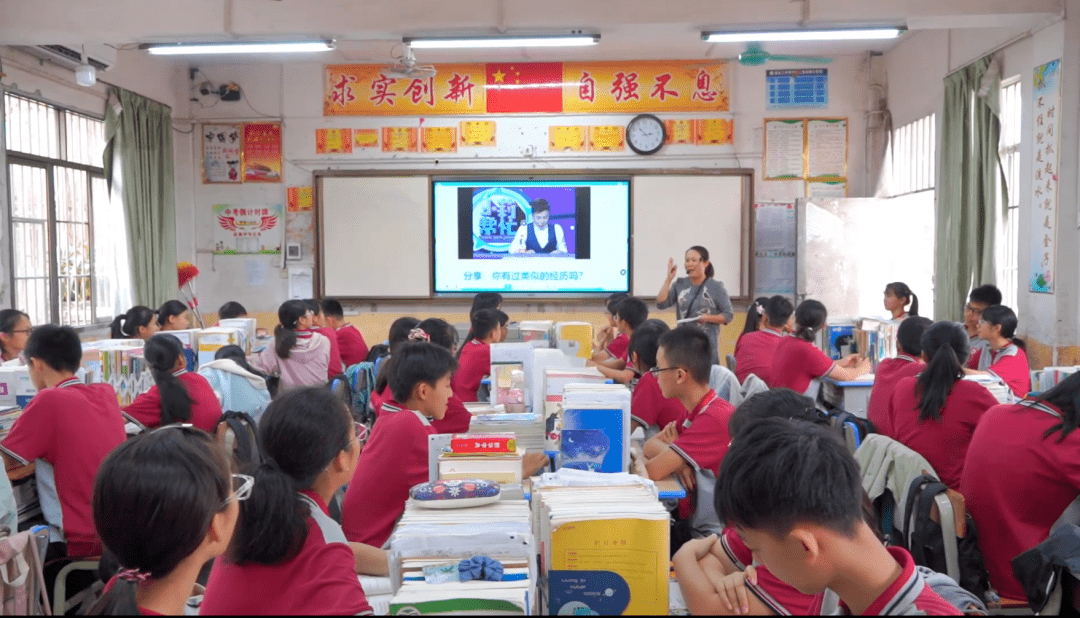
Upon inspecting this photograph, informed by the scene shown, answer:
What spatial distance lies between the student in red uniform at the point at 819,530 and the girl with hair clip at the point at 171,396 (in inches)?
113

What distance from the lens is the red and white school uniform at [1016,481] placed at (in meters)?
2.39

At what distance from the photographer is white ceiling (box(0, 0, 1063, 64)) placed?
523 centimetres

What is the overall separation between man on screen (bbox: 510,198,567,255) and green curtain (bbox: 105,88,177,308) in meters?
2.93

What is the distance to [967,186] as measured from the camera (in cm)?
593

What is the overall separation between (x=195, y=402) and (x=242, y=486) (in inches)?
91.7

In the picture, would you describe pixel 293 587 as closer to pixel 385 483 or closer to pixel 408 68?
pixel 385 483

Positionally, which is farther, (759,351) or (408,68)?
(408,68)

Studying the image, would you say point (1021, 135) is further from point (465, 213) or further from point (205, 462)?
point (205, 462)

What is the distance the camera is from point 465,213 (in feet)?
26.0

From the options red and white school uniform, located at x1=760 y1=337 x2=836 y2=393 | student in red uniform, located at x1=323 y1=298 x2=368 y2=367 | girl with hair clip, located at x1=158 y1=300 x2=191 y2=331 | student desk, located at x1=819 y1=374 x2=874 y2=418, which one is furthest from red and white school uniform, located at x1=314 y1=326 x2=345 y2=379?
student desk, located at x1=819 y1=374 x2=874 y2=418

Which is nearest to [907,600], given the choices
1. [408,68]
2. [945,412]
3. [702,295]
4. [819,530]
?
[819,530]

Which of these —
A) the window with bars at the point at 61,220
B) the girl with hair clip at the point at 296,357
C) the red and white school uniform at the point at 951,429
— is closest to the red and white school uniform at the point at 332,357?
the girl with hair clip at the point at 296,357

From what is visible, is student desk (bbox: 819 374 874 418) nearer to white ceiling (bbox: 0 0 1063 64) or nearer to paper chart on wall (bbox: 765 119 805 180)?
white ceiling (bbox: 0 0 1063 64)

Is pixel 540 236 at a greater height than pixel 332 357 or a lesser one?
greater
